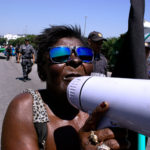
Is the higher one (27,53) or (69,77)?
(69,77)

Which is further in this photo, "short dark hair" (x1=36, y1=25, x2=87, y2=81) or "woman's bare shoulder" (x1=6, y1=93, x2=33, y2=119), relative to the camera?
"short dark hair" (x1=36, y1=25, x2=87, y2=81)

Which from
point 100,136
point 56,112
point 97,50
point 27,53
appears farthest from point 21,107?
point 27,53

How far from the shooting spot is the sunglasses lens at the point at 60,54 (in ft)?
5.14

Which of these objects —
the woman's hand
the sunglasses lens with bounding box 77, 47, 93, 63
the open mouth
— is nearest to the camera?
the woman's hand

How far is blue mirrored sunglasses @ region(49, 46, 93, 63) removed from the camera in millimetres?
1571

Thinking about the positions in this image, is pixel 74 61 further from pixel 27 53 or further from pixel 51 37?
pixel 27 53

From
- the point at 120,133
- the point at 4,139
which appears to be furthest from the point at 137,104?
the point at 4,139

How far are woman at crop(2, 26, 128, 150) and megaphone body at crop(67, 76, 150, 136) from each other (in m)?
0.05

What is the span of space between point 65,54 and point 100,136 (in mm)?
610

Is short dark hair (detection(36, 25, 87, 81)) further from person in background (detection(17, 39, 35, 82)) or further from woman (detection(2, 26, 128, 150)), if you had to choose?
person in background (detection(17, 39, 35, 82))

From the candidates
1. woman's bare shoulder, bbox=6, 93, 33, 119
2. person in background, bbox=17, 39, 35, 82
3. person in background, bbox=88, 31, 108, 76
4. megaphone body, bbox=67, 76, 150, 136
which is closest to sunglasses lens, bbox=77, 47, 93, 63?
megaphone body, bbox=67, 76, 150, 136

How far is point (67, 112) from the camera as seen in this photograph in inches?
65.9

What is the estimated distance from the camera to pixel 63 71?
5.08 feet

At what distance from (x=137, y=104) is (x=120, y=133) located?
9.7 inches
